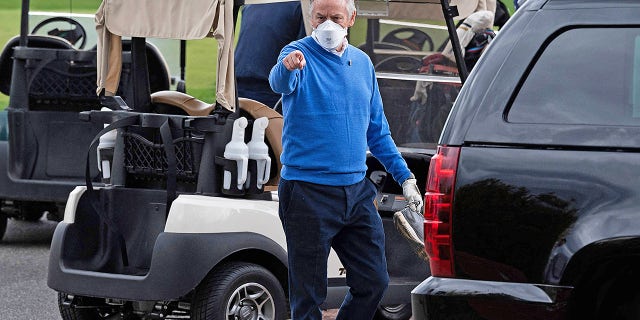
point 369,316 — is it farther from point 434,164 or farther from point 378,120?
point 434,164

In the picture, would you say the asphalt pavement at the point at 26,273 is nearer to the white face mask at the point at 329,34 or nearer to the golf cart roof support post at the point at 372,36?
the golf cart roof support post at the point at 372,36

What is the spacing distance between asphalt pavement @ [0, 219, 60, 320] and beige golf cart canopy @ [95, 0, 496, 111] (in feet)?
5.85

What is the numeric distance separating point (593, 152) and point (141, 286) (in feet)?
9.36

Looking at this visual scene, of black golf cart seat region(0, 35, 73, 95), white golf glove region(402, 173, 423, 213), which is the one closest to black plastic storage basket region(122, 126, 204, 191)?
white golf glove region(402, 173, 423, 213)

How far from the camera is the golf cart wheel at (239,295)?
665 cm

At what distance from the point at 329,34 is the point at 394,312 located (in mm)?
2691

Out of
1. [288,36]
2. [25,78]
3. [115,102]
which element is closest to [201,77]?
[25,78]

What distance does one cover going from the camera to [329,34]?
5.59 meters

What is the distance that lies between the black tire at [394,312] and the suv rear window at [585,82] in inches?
136

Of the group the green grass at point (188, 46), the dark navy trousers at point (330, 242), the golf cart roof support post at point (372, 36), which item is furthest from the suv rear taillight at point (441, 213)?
the green grass at point (188, 46)

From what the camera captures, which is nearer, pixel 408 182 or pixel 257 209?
pixel 408 182

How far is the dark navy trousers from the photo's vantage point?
5.68 m

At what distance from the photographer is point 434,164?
4727mm

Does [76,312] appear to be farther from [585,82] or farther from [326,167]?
[585,82]
